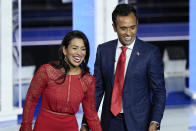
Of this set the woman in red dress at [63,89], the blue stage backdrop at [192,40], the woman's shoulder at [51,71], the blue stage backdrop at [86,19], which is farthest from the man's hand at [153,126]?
the blue stage backdrop at [192,40]

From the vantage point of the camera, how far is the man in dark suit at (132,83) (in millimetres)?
2150

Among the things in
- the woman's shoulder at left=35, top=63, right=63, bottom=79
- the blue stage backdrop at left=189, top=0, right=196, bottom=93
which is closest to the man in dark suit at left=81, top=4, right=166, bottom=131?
the woman's shoulder at left=35, top=63, right=63, bottom=79

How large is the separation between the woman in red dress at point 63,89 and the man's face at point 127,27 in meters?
0.18

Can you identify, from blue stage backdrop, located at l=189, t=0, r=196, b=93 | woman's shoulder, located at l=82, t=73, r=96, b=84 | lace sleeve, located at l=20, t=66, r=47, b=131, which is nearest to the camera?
lace sleeve, located at l=20, t=66, r=47, b=131

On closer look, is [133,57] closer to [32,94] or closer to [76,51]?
[76,51]

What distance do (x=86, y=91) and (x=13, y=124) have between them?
292cm

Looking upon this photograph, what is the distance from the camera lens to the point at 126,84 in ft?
7.13

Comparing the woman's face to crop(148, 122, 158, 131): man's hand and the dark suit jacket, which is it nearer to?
the dark suit jacket

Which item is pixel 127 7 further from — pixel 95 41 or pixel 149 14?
pixel 149 14

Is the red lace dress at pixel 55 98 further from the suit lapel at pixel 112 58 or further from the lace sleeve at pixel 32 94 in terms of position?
the suit lapel at pixel 112 58

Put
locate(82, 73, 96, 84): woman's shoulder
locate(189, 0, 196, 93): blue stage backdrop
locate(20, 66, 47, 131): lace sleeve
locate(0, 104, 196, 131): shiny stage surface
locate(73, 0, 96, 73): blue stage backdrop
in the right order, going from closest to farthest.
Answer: locate(20, 66, 47, 131): lace sleeve < locate(82, 73, 96, 84): woman's shoulder < locate(0, 104, 196, 131): shiny stage surface < locate(73, 0, 96, 73): blue stage backdrop < locate(189, 0, 196, 93): blue stage backdrop

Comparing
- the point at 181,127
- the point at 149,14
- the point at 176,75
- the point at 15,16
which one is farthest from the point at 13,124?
the point at 149,14

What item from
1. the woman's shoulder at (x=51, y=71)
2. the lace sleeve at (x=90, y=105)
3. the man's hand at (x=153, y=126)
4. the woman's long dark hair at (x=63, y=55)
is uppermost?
the woman's long dark hair at (x=63, y=55)

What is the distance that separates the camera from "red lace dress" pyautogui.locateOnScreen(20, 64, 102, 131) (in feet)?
6.68
